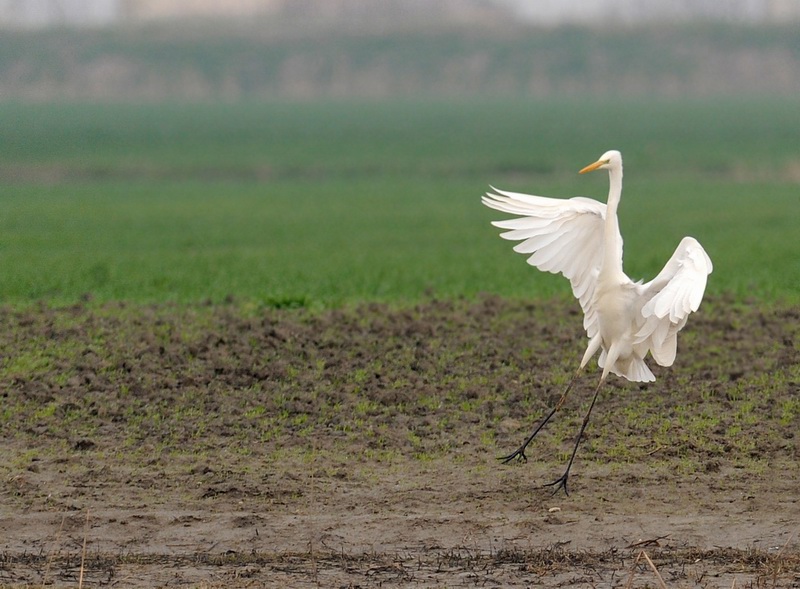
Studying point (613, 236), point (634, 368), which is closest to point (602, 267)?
point (613, 236)

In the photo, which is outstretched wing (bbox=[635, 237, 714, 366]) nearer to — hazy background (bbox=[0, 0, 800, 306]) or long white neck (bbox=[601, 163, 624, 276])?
long white neck (bbox=[601, 163, 624, 276])

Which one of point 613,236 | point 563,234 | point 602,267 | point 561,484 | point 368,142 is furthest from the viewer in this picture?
point 368,142

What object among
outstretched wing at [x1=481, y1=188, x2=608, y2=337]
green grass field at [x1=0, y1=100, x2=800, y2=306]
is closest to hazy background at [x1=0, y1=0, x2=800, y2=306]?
green grass field at [x1=0, y1=100, x2=800, y2=306]

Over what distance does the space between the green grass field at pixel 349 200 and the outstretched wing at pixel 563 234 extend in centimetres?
487

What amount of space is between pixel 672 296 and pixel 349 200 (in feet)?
81.3

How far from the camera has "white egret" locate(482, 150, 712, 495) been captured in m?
8.56

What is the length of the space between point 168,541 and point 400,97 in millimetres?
103517

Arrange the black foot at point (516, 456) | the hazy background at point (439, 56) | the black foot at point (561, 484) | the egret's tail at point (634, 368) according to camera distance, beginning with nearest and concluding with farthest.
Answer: the black foot at point (561, 484) → the black foot at point (516, 456) → the egret's tail at point (634, 368) → the hazy background at point (439, 56)

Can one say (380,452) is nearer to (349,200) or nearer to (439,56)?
(349,200)

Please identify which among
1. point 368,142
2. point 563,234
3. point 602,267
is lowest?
point 368,142

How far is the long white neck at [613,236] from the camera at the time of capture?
8.54m

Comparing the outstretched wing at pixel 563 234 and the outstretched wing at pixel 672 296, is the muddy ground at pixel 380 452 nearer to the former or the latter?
the outstretched wing at pixel 672 296

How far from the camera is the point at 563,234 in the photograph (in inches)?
352

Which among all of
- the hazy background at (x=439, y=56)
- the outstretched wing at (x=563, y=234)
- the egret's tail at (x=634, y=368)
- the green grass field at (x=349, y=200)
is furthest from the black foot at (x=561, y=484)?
the hazy background at (x=439, y=56)
